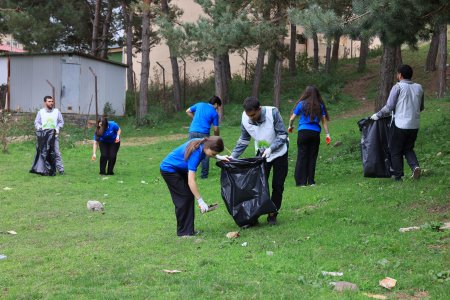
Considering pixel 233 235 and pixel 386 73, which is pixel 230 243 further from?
pixel 386 73

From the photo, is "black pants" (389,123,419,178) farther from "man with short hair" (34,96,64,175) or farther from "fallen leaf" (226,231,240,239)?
"man with short hair" (34,96,64,175)

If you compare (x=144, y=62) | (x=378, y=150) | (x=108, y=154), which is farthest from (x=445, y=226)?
(x=144, y=62)

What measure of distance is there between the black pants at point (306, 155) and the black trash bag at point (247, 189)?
10.0 feet

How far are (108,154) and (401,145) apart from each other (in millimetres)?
7131

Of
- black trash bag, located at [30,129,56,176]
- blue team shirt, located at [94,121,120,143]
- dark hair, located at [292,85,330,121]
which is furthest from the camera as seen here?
blue team shirt, located at [94,121,120,143]

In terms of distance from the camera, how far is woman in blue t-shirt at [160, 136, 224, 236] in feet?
21.5

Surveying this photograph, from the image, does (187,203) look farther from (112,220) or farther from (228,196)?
(112,220)

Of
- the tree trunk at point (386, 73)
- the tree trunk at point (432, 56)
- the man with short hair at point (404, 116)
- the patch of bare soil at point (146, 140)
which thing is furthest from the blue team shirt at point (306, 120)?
the tree trunk at point (432, 56)

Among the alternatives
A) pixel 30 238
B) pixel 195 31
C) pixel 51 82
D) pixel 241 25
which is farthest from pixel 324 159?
pixel 51 82

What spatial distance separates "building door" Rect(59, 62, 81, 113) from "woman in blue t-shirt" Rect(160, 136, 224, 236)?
19074 millimetres

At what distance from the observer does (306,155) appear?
33.1 ft

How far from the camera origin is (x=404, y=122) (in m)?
8.53

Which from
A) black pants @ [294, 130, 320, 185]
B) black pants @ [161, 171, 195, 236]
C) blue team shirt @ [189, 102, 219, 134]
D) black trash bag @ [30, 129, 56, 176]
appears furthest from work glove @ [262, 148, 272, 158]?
black trash bag @ [30, 129, 56, 176]

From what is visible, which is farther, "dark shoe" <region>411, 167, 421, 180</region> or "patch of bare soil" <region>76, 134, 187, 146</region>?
"patch of bare soil" <region>76, 134, 187, 146</region>
